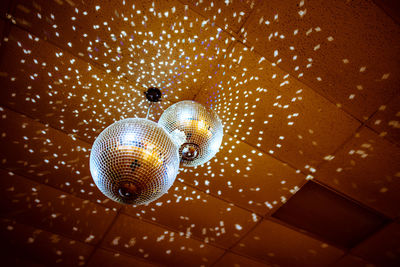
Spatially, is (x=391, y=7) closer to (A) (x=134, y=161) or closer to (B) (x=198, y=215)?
(A) (x=134, y=161)

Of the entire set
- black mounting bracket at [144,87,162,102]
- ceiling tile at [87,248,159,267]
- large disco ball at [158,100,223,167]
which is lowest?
ceiling tile at [87,248,159,267]

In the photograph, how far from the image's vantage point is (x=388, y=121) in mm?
1700

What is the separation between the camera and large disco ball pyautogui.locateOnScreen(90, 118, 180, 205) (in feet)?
3.28

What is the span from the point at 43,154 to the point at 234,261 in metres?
1.86

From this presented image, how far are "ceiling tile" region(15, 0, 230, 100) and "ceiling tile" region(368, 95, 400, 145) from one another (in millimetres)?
1086

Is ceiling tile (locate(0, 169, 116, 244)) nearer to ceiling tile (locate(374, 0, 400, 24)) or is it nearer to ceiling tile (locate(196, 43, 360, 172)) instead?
ceiling tile (locate(196, 43, 360, 172))

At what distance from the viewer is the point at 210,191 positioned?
205cm

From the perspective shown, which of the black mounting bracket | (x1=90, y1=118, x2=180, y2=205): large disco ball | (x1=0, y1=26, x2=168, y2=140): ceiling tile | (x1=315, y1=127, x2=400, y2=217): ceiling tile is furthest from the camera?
(x1=315, y1=127, x2=400, y2=217): ceiling tile

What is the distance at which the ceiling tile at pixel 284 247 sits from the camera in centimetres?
227

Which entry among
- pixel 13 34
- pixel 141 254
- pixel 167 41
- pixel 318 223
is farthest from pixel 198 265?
pixel 13 34

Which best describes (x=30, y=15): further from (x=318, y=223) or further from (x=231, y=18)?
(x=318, y=223)

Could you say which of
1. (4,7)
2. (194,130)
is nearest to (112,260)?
(194,130)

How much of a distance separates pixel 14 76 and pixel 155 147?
1.09 m

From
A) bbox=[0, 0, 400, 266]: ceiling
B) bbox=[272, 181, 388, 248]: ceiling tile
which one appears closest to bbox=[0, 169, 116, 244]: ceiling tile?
bbox=[0, 0, 400, 266]: ceiling
